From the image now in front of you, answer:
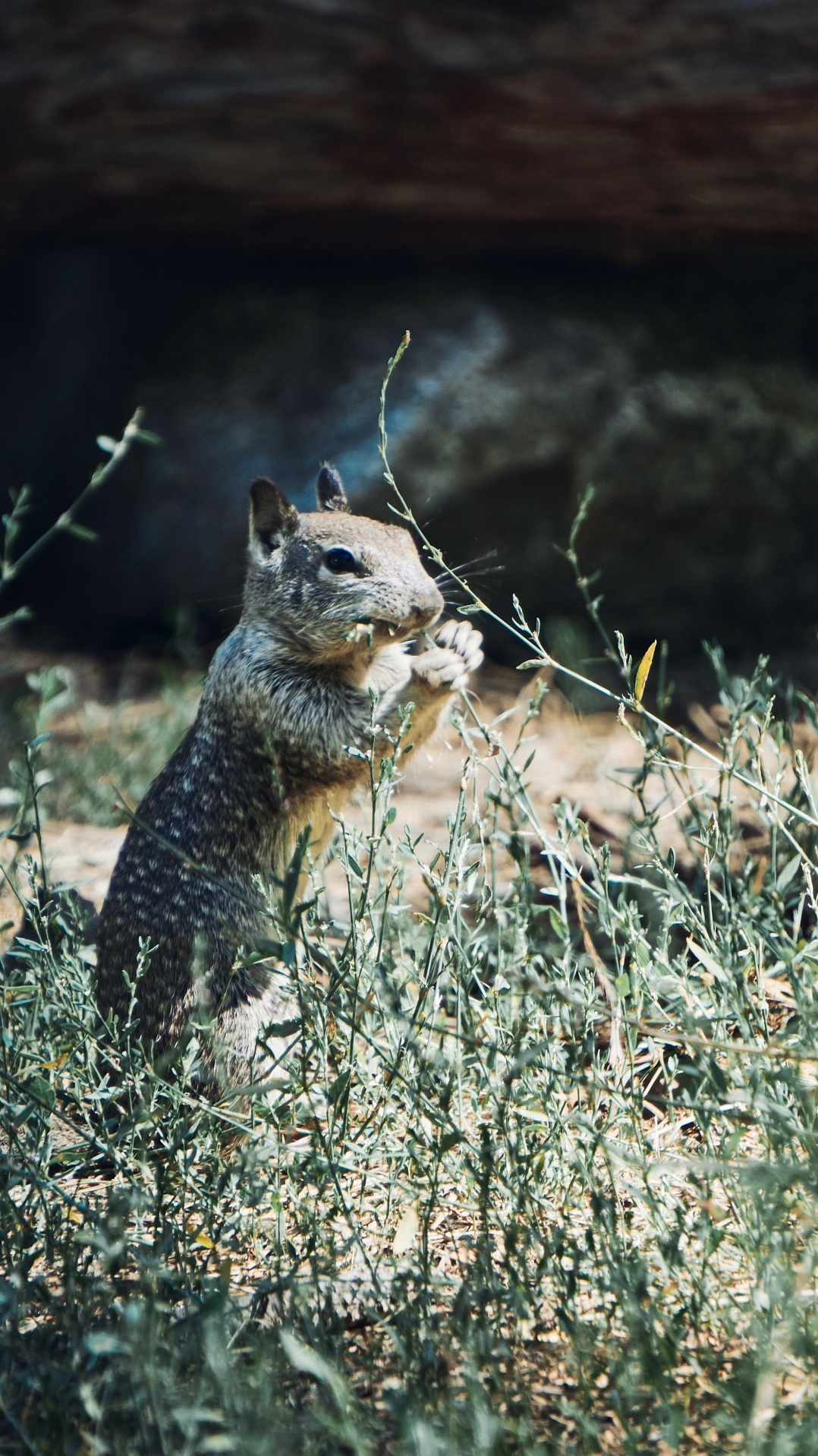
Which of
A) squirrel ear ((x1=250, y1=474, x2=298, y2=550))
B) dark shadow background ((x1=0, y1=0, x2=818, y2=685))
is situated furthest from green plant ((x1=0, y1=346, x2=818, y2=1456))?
dark shadow background ((x1=0, y1=0, x2=818, y2=685))

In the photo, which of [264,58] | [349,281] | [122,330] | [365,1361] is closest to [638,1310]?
[365,1361]

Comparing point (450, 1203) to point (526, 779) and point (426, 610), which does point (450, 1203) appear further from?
point (526, 779)

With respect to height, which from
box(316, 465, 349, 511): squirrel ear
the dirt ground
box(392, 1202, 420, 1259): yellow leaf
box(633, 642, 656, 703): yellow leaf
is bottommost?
the dirt ground

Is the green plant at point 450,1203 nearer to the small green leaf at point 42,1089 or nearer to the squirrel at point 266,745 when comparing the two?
the small green leaf at point 42,1089

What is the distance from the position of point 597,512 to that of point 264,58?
236 centimetres

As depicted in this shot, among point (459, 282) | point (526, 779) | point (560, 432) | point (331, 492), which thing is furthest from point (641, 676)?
point (459, 282)

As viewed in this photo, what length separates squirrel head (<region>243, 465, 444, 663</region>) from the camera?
117 inches

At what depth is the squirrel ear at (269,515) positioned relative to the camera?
3.24 meters

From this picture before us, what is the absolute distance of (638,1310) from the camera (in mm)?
1779

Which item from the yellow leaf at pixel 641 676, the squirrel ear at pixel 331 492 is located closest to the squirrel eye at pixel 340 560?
the squirrel ear at pixel 331 492

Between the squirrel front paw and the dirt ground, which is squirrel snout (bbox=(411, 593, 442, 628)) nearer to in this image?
the squirrel front paw

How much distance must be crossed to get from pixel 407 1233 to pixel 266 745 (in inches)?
47.3

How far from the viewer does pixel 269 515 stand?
3293mm

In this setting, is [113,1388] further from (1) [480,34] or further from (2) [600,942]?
(1) [480,34]
